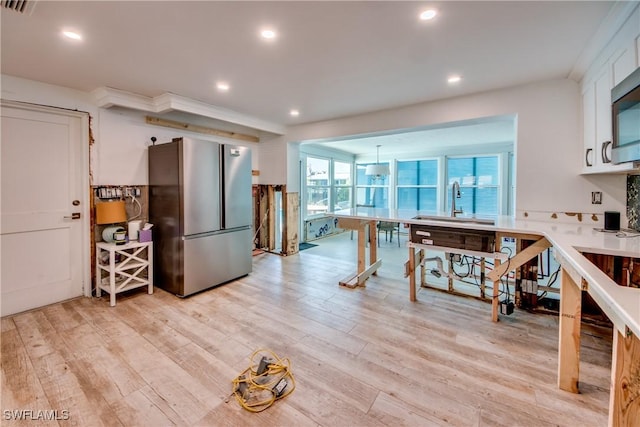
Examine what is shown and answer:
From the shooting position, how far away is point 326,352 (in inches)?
85.1

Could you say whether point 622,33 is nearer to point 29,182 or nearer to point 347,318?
point 347,318

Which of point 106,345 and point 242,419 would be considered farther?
point 106,345

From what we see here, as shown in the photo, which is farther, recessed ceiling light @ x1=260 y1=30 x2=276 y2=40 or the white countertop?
recessed ceiling light @ x1=260 y1=30 x2=276 y2=40

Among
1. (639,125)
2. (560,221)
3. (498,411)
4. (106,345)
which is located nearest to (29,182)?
(106,345)

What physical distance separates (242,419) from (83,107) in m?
3.69

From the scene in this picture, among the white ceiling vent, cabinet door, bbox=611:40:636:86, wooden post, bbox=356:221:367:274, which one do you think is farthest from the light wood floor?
the white ceiling vent

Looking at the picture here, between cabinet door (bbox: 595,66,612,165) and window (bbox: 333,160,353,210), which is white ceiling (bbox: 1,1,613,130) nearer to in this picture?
cabinet door (bbox: 595,66,612,165)

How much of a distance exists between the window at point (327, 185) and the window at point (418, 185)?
1.57 metres

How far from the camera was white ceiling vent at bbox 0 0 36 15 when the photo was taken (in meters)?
1.62

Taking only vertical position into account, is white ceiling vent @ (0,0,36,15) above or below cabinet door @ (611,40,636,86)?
above

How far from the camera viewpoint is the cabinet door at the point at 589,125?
7.72 ft

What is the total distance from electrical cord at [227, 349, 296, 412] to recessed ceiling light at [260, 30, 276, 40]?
238 cm

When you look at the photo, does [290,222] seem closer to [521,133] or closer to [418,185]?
[521,133]

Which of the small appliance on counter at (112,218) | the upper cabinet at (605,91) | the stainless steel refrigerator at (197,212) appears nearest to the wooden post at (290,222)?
the stainless steel refrigerator at (197,212)
